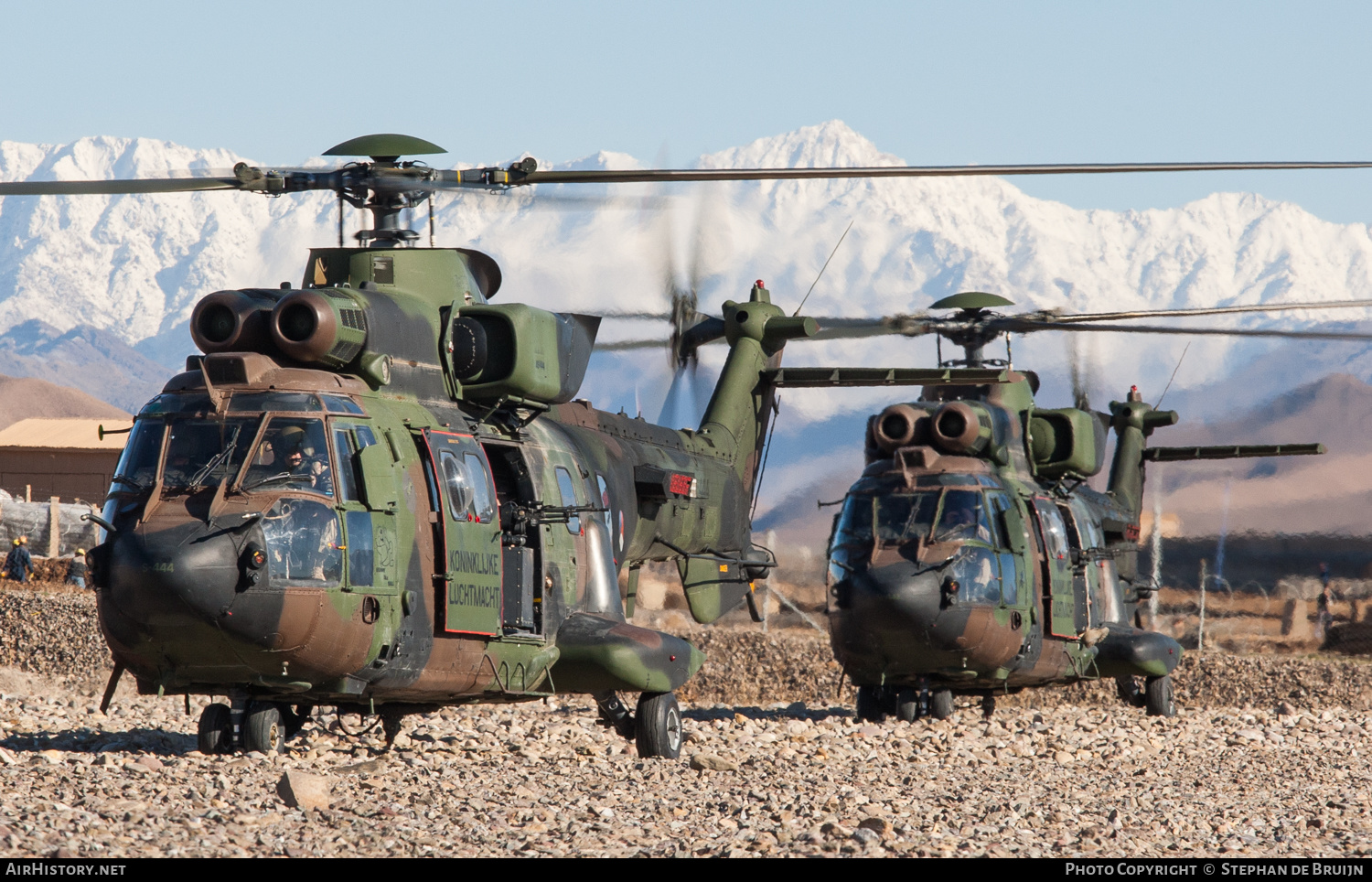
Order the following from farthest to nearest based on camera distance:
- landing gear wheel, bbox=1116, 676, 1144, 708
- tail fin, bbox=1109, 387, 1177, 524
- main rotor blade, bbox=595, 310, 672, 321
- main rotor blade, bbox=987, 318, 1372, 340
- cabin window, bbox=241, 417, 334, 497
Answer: tail fin, bbox=1109, 387, 1177, 524 → landing gear wheel, bbox=1116, 676, 1144, 708 → main rotor blade, bbox=595, 310, 672, 321 → main rotor blade, bbox=987, 318, 1372, 340 → cabin window, bbox=241, 417, 334, 497

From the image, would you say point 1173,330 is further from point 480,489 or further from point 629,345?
point 480,489

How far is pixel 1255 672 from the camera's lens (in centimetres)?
2736

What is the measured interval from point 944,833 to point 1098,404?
15.2 meters

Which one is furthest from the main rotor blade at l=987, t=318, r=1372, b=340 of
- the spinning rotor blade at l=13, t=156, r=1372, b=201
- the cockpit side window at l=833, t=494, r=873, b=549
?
the spinning rotor blade at l=13, t=156, r=1372, b=201

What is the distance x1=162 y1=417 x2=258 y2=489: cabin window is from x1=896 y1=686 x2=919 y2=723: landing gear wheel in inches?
369

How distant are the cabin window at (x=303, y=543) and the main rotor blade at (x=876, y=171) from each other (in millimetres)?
2860

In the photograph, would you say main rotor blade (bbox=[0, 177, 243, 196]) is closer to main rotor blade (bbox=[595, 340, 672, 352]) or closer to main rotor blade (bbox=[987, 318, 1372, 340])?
main rotor blade (bbox=[595, 340, 672, 352])

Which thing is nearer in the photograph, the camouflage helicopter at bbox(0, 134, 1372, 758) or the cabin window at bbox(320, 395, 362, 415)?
the camouflage helicopter at bbox(0, 134, 1372, 758)

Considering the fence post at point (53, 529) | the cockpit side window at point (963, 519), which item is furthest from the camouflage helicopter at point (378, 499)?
the fence post at point (53, 529)

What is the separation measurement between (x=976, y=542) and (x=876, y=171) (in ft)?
22.3

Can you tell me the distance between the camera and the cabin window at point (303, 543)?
10375 millimetres

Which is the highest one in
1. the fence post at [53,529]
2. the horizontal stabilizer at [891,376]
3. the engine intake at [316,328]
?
the engine intake at [316,328]

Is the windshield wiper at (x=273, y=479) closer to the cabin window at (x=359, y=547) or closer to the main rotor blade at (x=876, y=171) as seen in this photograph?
the cabin window at (x=359, y=547)

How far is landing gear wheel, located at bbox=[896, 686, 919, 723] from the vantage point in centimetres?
1797
